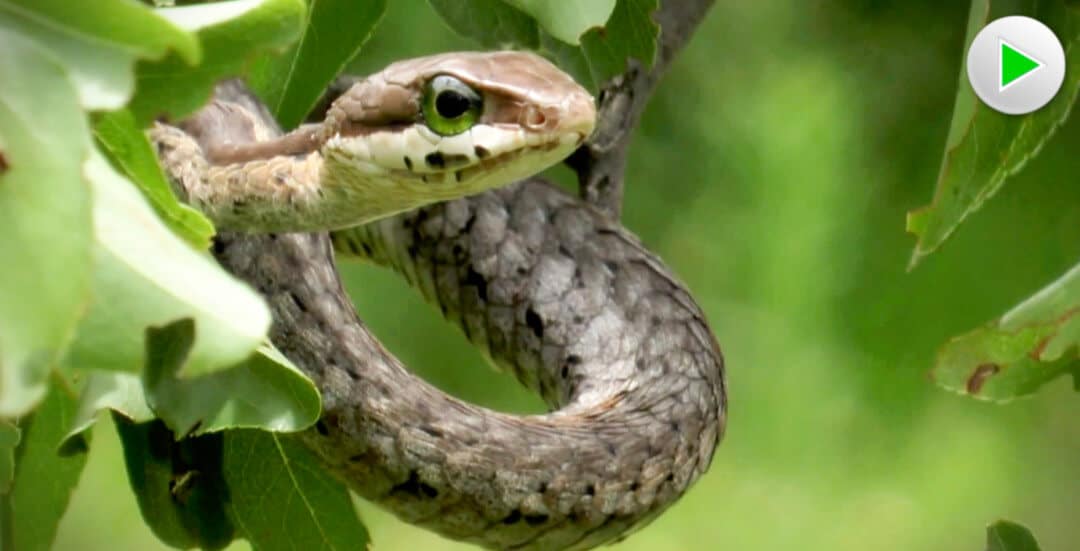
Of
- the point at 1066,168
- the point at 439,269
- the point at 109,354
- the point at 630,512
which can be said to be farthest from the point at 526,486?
the point at 1066,168

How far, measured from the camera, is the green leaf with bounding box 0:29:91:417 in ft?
1.89

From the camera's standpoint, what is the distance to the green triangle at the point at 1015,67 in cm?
122

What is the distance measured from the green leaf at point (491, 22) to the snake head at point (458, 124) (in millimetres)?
23

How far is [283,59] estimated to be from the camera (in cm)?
132

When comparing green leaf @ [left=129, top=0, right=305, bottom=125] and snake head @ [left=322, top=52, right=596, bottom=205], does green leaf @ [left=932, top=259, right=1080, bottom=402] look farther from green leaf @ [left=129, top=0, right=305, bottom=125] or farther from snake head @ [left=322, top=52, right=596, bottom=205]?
green leaf @ [left=129, top=0, right=305, bottom=125]

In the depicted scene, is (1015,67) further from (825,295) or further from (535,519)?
(825,295)

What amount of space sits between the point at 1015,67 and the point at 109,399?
2.42 ft

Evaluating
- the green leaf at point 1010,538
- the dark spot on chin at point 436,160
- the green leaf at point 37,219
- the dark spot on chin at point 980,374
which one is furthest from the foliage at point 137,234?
the green leaf at point 1010,538

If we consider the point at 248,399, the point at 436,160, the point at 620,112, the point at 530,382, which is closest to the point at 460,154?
the point at 436,160

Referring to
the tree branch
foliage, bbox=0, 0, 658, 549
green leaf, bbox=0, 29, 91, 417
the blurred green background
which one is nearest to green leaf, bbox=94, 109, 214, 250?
foliage, bbox=0, 0, 658, 549

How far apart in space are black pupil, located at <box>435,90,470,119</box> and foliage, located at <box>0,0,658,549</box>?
0.06 m

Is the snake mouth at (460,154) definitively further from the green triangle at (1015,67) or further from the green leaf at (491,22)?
the green triangle at (1015,67)

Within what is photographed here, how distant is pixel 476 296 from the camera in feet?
5.71

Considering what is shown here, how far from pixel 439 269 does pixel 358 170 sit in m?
0.56
